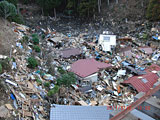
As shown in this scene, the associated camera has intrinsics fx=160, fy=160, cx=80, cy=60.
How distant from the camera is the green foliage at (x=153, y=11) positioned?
19414 millimetres

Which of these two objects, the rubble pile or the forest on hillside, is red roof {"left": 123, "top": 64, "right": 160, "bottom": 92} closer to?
the rubble pile

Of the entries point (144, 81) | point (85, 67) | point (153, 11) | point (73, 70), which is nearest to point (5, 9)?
point (73, 70)

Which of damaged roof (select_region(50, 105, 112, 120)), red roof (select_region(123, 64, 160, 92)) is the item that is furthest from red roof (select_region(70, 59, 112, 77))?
damaged roof (select_region(50, 105, 112, 120))

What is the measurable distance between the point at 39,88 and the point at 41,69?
2.61 metres

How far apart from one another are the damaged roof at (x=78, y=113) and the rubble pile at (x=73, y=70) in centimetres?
122

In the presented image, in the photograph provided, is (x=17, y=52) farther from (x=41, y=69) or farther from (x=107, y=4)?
(x=107, y=4)

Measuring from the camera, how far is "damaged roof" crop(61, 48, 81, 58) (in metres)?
15.1

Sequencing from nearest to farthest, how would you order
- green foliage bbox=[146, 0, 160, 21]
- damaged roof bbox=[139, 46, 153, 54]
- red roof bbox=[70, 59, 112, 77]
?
red roof bbox=[70, 59, 112, 77] → damaged roof bbox=[139, 46, 153, 54] → green foliage bbox=[146, 0, 160, 21]

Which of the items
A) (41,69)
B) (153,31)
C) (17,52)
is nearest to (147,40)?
(153,31)

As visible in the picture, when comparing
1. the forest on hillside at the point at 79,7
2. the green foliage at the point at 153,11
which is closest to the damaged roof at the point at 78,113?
the green foliage at the point at 153,11

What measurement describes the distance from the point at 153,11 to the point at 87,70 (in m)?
13.0

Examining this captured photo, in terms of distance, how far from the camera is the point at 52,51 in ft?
51.6

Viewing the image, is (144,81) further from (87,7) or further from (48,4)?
(48,4)

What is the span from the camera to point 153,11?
19.8m
